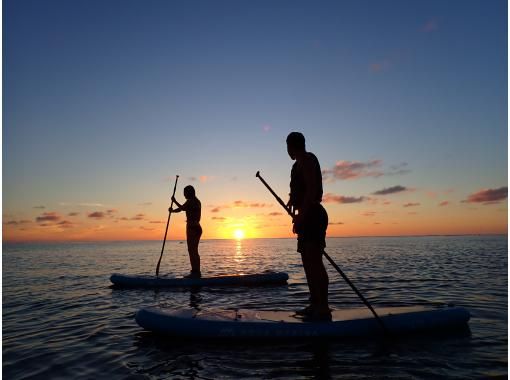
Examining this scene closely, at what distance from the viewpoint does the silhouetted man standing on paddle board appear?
643 centimetres

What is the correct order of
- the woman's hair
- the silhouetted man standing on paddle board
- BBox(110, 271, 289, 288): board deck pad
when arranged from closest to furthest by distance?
1. the silhouetted man standing on paddle board
2. BBox(110, 271, 289, 288): board deck pad
3. the woman's hair

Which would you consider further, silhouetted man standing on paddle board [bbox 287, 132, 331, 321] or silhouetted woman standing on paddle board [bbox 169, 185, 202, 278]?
silhouetted woman standing on paddle board [bbox 169, 185, 202, 278]

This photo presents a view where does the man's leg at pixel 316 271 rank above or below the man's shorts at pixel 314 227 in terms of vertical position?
below

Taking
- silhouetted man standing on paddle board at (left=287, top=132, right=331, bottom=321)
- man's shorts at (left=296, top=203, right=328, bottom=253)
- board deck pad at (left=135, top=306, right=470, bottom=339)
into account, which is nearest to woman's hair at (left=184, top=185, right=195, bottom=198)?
board deck pad at (left=135, top=306, right=470, bottom=339)

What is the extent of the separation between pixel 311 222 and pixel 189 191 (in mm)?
7332

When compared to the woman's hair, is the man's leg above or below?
below

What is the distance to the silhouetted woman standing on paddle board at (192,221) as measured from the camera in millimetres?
13078

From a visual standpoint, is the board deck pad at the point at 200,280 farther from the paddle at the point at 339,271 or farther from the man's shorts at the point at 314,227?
the man's shorts at the point at 314,227

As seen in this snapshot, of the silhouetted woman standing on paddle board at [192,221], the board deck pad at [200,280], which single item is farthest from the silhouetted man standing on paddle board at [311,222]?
the silhouetted woman standing on paddle board at [192,221]

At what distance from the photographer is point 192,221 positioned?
1327 centimetres

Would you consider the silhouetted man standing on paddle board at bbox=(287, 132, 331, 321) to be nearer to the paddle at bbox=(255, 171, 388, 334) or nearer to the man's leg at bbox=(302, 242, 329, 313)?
the man's leg at bbox=(302, 242, 329, 313)

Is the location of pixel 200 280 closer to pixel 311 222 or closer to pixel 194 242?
pixel 194 242

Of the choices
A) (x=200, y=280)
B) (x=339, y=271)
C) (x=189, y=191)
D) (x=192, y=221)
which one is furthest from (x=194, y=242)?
(x=339, y=271)

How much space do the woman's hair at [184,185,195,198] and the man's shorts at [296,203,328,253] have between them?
7139 mm
